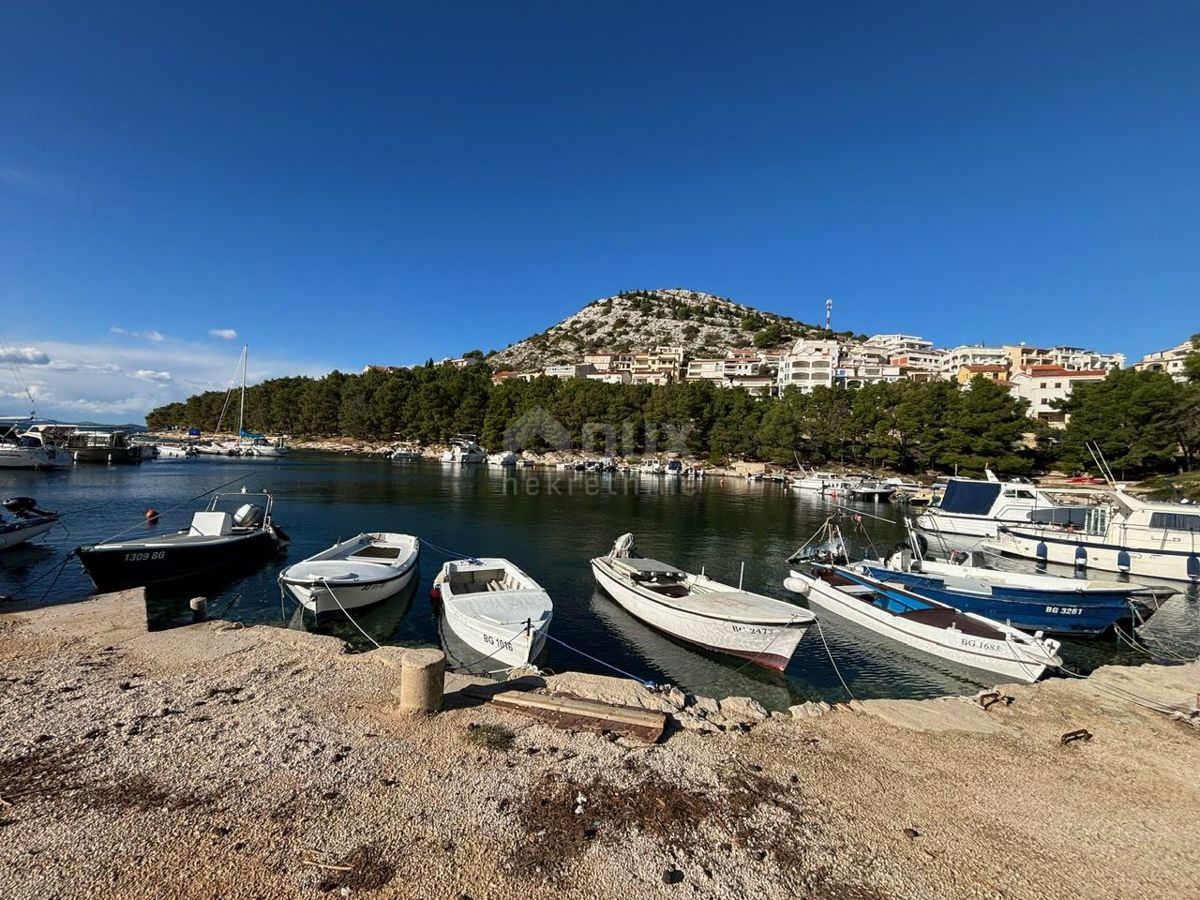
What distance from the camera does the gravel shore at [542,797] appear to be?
17.3 feet

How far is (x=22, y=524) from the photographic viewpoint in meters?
21.9

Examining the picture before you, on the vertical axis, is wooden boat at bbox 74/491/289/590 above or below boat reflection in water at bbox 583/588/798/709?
above

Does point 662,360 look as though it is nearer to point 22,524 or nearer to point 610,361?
point 610,361

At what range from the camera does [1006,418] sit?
67.2 m

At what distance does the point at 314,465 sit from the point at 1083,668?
278 ft

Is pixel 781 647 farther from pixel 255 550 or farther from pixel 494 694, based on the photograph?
pixel 255 550

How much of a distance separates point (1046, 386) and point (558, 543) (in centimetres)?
10384

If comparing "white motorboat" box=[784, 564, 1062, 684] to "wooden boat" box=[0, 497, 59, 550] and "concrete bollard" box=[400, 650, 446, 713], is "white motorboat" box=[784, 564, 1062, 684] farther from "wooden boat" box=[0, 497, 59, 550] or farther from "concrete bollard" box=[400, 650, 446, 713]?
"wooden boat" box=[0, 497, 59, 550]

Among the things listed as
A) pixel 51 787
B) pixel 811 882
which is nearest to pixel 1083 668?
pixel 811 882

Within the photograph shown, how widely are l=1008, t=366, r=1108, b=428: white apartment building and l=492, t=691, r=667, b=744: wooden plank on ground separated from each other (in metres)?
107

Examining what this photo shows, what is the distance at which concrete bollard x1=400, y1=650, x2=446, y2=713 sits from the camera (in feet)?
26.5

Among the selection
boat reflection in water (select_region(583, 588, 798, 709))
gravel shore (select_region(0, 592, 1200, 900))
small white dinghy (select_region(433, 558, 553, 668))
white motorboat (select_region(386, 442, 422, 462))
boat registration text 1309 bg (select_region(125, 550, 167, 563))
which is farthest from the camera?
white motorboat (select_region(386, 442, 422, 462))

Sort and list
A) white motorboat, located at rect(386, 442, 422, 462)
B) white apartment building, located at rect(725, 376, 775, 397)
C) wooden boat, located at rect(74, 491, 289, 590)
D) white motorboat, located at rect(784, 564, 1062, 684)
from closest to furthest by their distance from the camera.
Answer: white motorboat, located at rect(784, 564, 1062, 684) → wooden boat, located at rect(74, 491, 289, 590) → white motorboat, located at rect(386, 442, 422, 462) → white apartment building, located at rect(725, 376, 775, 397)

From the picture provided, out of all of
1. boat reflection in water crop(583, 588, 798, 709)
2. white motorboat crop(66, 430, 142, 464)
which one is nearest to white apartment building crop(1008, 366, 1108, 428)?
boat reflection in water crop(583, 588, 798, 709)
